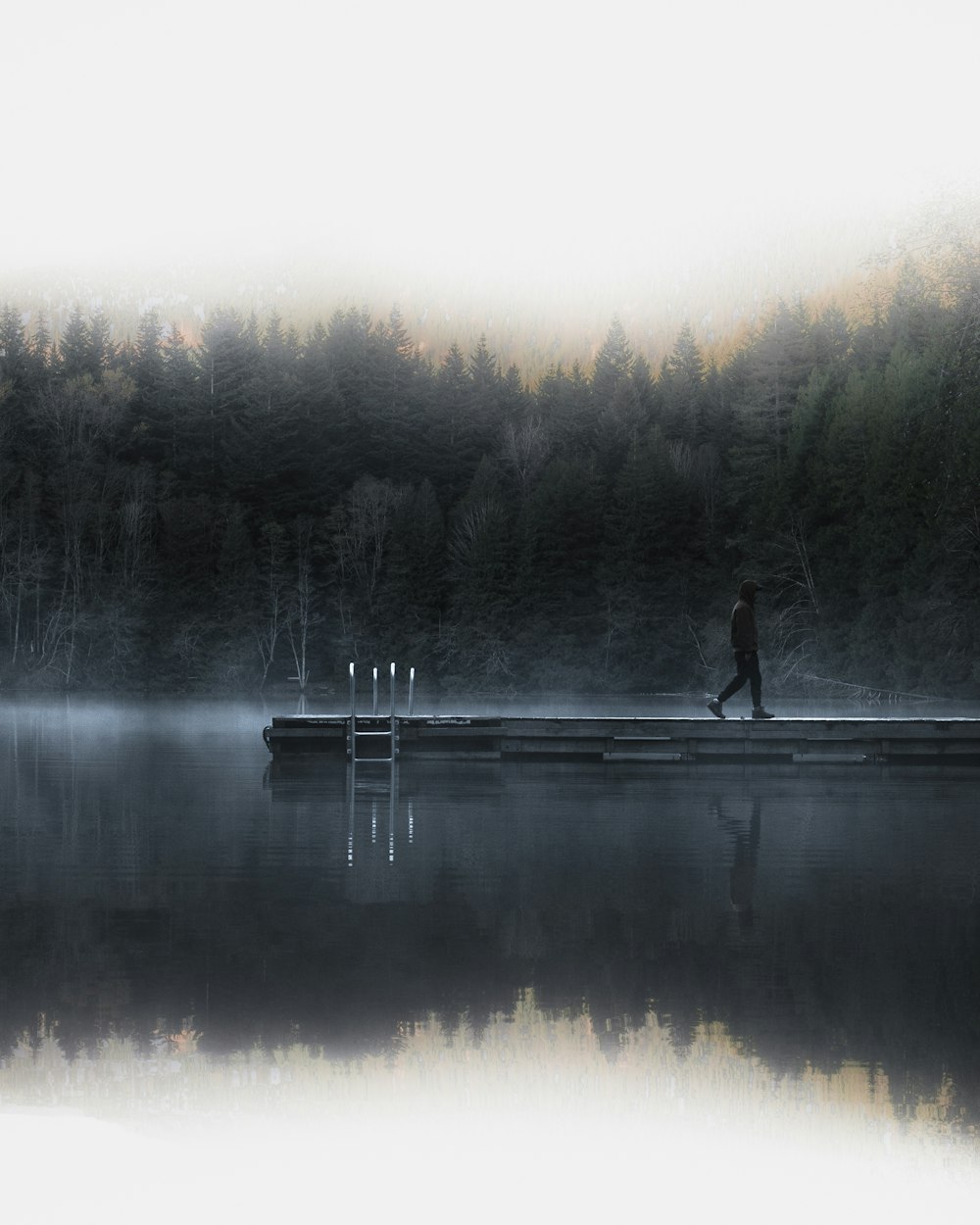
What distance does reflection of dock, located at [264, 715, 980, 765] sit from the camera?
21.3 m

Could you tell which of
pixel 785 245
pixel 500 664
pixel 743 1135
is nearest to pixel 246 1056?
pixel 743 1135

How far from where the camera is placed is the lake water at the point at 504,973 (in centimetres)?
529

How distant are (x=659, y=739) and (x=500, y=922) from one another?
1325 centimetres

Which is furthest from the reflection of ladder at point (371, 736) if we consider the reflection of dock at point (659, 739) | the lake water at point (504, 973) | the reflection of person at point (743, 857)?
the lake water at point (504, 973)

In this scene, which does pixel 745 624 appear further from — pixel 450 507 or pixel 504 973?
pixel 450 507

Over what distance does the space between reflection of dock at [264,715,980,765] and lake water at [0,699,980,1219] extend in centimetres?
656

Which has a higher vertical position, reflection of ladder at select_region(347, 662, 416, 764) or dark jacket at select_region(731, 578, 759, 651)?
dark jacket at select_region(731, 578, 759, 651)

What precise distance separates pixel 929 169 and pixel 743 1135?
26.5 metres

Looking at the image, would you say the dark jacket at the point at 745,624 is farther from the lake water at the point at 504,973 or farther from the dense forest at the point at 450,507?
the dense forest at the point at 450,507

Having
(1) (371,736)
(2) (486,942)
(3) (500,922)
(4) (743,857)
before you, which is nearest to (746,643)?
(1) (371,736)

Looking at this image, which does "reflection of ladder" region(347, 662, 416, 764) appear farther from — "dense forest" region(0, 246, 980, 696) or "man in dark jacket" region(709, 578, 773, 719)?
"dense forest" region(0, 246, 980, 696)

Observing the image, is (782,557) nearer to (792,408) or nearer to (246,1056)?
(792,408)

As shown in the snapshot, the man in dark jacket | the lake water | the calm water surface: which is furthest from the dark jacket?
the lake water

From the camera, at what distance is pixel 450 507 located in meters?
75.5
